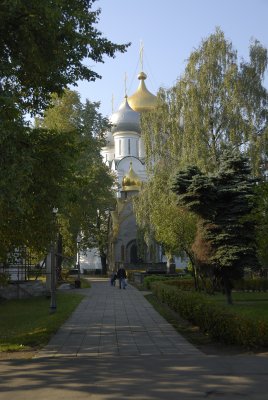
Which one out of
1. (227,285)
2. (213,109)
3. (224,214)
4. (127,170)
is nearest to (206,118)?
(213,109)

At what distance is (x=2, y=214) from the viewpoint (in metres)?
10.6

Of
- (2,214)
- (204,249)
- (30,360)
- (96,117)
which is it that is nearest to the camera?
(30,360)

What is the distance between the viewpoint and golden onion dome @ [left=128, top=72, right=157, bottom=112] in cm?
6619

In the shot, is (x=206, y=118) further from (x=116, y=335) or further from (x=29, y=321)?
(x=116, y=335)

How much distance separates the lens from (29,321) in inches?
628

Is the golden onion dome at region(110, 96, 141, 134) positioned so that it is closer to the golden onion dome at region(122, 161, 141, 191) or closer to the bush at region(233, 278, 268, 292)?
the golden onion dome at region(122, 161, 141, 191)

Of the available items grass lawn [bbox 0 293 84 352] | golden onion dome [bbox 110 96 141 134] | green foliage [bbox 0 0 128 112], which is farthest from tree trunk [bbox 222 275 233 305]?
golden onion dome [bbox 110 96 141 134]

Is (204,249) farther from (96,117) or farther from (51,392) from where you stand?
(96,117)

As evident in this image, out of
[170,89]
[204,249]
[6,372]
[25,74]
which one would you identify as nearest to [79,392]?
[6,372]

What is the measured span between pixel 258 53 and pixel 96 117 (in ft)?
37.6

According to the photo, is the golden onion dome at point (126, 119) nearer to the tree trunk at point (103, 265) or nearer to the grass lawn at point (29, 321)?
the tree trunk at point (103, 265)

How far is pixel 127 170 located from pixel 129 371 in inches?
2183

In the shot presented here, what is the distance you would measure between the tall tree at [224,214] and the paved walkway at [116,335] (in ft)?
11.0

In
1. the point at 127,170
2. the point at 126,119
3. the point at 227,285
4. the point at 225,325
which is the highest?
the point at 126,119
